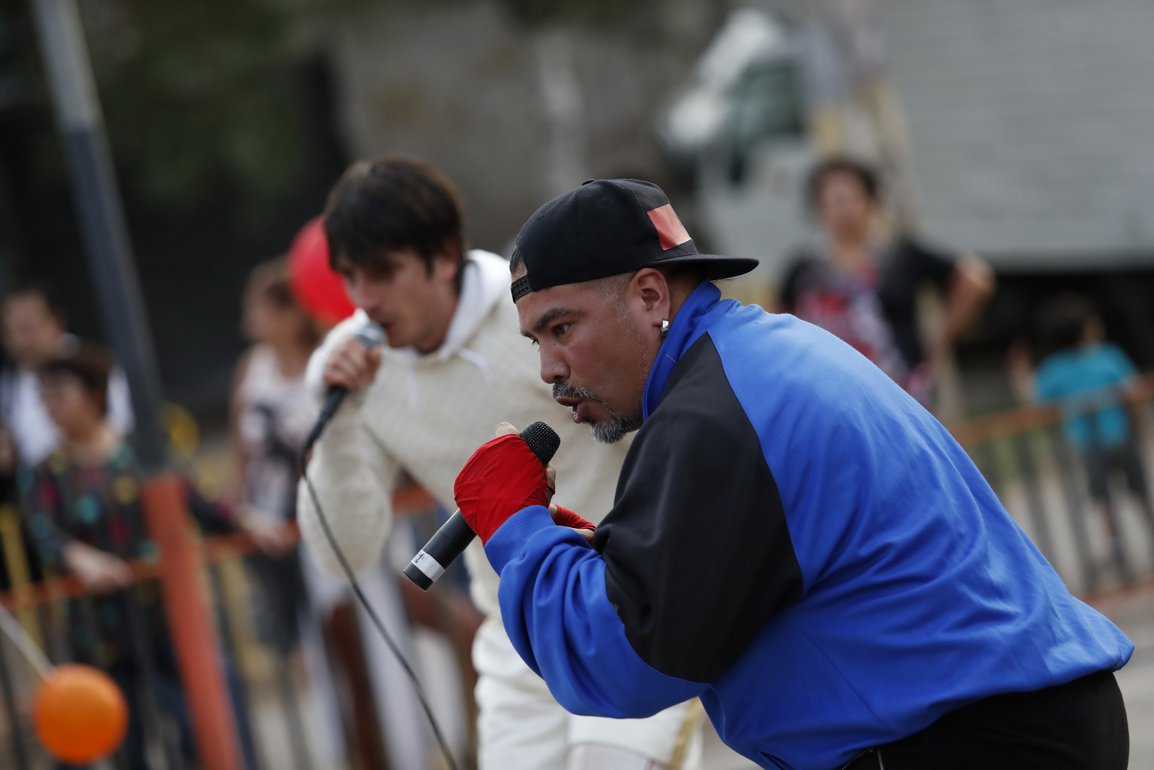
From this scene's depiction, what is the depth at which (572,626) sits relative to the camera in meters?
2.46

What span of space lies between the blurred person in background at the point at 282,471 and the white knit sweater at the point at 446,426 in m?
3.06

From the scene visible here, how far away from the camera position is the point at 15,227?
18.2m

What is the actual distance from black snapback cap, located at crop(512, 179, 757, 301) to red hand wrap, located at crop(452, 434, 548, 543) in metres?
0.29

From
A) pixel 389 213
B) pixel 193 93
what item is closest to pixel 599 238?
pixel 389 213

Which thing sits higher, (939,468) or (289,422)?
(939,468)

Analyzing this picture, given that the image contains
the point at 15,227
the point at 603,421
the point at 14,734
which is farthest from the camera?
the point at 15,227

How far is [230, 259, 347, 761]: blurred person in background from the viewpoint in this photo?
275 inches

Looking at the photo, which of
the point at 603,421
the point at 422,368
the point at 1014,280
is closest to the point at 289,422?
the point at 422,368

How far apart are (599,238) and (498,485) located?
0.46 meters

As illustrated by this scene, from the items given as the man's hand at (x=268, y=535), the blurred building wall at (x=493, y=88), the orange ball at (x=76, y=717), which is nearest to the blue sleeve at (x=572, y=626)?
the orange ball at (x=76, y=717)

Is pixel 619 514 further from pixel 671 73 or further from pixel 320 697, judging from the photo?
pixel 671 73

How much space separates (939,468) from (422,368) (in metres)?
1.70

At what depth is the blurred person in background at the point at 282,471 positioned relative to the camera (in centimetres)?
700

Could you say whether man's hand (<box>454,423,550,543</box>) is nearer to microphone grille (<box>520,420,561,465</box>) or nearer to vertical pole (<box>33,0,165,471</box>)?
microphone grille (<box>520,420,561,465</box>)
